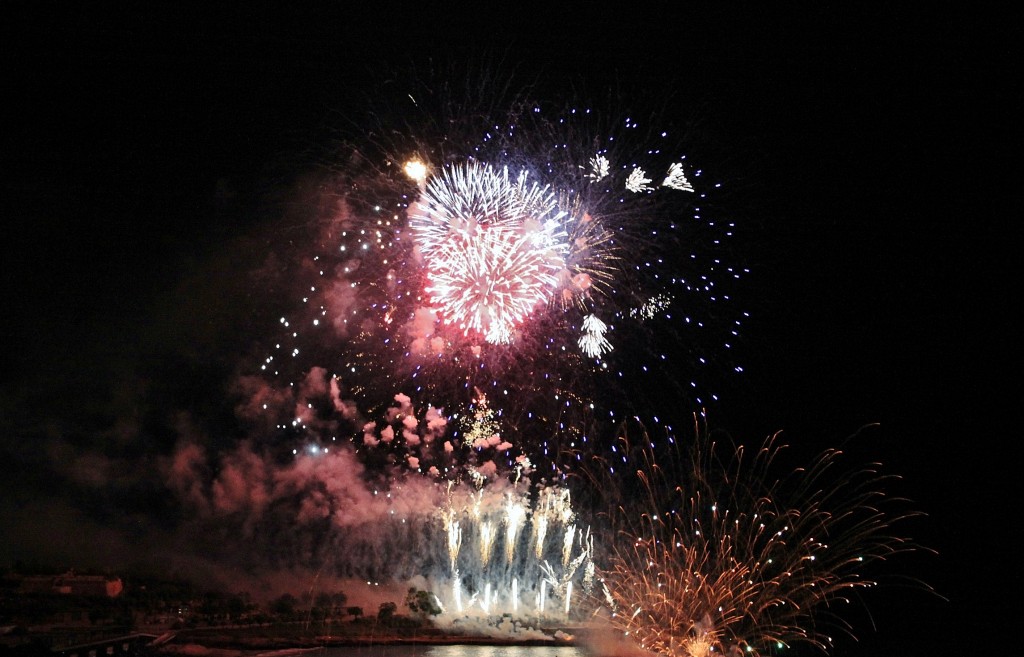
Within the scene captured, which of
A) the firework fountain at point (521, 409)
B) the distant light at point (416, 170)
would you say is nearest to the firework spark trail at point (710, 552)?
the firework fountain at point (521, 409)

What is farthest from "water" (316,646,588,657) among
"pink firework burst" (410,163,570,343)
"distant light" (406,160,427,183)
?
"distant light" (406,160,427,183)

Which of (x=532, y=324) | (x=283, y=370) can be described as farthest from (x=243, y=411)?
(x=532, y=324)

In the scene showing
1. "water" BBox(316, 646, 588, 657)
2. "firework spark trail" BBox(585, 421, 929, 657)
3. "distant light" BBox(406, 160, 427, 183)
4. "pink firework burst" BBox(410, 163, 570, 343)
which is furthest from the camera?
"water" BBox(316, 646, 588, 657)

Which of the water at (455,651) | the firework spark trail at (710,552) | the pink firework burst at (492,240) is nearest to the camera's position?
the pink firework burst at (492,240)

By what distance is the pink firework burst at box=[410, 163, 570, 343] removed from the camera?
1180 centimetres

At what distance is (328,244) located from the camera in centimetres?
1566

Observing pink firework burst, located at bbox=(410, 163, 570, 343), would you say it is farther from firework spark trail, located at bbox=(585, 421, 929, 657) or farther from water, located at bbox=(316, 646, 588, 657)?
water, located at bbox=(316, 646, 588, 657)

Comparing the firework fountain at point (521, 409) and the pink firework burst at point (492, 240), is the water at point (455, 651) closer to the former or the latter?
the firework fountain at point (521, 409)

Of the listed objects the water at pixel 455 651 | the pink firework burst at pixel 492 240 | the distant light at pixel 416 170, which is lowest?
the water at pixel 455 651

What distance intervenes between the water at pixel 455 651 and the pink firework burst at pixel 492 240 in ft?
34.4

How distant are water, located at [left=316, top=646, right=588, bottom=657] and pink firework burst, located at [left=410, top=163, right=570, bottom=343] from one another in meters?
10.5

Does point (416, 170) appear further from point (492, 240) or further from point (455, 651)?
point (455, 651)

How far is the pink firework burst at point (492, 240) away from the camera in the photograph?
465 inches

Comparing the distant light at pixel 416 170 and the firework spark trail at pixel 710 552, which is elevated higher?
the distant light at pixel 416 170
